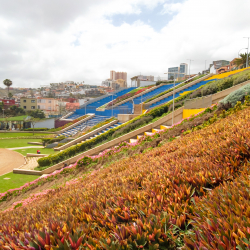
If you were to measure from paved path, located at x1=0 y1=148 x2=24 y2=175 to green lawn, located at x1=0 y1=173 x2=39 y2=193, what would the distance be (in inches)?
52.4

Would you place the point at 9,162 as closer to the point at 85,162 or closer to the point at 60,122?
the point at 85,162

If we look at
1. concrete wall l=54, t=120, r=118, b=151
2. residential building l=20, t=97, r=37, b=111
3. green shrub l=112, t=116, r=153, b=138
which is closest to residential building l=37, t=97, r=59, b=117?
residential building l=20, t=97, r=37, b=111

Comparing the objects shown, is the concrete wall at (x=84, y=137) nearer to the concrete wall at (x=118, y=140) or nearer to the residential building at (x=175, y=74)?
the concrete wall at (x=118, y=140)

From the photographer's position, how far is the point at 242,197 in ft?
7.75

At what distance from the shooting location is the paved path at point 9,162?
51.1 feet

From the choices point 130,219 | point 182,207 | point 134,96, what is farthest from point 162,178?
point 134,96

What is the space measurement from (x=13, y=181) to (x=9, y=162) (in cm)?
599

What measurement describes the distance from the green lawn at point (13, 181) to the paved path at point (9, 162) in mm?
1331

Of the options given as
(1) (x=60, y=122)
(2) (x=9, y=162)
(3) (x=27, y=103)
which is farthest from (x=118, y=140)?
(3) (x=27, y=103)

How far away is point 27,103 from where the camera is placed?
77.4 meters

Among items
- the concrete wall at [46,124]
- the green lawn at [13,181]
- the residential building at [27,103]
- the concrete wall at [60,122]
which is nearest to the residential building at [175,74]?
the green lawn at [13,181]

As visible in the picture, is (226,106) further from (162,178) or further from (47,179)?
(47,179)

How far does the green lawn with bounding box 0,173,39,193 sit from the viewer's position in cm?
1175

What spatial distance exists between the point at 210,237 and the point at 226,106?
9.18 metres
